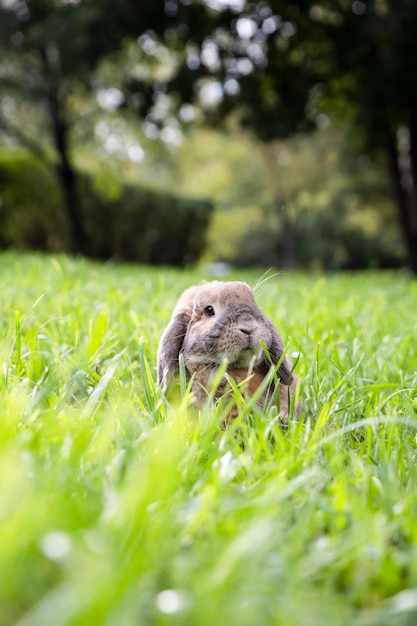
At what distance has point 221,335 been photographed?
6.88 feet

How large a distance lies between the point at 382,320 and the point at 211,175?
30.2m

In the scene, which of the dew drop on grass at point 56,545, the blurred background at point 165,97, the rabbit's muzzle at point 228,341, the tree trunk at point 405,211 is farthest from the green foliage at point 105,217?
the dew drop on grass at point 56,545

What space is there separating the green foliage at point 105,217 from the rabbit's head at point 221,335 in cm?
1233

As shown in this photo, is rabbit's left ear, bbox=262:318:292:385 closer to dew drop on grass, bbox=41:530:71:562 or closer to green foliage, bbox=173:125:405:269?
dew drop on grass, bbox=41:530:71:562

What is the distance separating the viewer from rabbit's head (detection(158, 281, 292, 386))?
6.86ft

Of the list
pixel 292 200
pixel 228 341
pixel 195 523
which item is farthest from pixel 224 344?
pixel 292 200

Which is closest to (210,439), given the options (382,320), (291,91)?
(382,320)

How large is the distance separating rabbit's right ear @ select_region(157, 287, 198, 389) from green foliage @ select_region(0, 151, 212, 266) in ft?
40.2

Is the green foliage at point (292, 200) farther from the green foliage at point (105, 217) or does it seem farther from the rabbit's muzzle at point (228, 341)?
the rabbit's muzzle at point (228, 341)

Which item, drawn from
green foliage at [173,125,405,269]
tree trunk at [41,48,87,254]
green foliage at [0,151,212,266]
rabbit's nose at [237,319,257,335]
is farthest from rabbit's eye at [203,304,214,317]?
green foliage at [173,125,405,269]

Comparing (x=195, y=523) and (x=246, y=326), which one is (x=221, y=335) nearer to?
(x=246, y=326)

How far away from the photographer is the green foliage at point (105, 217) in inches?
553

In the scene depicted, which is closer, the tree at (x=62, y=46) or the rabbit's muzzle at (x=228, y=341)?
the rabbit's muzzle at (x=228, y=341)

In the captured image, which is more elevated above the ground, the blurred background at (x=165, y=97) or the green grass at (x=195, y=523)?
the blurred background at (x=165, y=97)
